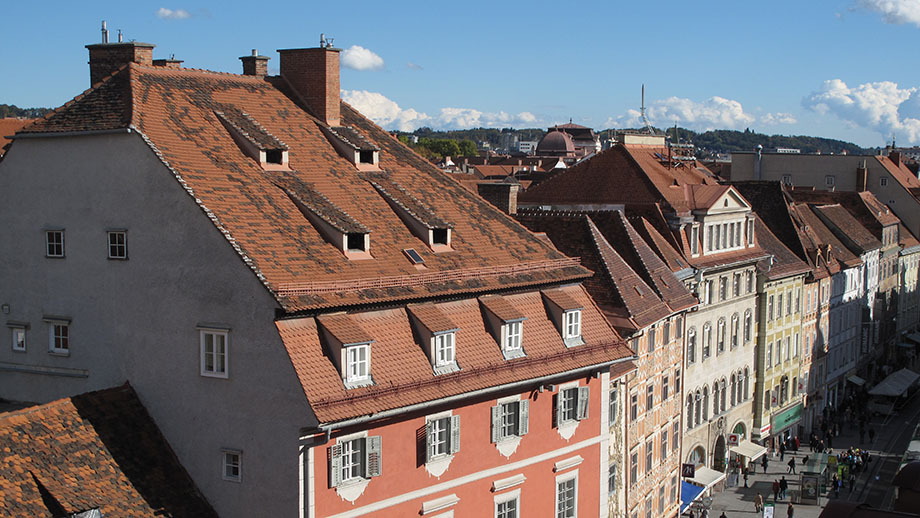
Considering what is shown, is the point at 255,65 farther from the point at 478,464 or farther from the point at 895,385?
the point at 895,385

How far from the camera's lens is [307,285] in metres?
27.6

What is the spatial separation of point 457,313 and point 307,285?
17.7 ft

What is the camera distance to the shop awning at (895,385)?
80.8 metres

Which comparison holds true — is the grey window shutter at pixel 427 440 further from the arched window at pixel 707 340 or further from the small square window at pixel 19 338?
the arched window at pixel 707 340

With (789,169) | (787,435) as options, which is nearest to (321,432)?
(787,435)

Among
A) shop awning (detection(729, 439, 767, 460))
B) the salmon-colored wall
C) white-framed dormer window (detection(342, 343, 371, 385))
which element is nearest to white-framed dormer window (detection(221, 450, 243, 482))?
the salmon-colored wall

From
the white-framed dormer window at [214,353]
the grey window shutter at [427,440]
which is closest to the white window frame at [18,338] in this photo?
the white-framed dormer window at [214,353]

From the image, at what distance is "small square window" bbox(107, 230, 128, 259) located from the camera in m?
30.1

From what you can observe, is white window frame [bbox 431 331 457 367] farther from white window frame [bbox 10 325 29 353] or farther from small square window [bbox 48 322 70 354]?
white window frame [bbox 10 325 29 353]

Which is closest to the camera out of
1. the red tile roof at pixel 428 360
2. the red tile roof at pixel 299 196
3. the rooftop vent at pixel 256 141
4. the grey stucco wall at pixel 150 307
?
the red tile roof at pixel 428 360

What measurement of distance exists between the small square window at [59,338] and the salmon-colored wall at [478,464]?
8960 mm

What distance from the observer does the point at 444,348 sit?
99.1 feet

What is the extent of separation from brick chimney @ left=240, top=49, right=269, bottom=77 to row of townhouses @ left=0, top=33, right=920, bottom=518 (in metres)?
0.20

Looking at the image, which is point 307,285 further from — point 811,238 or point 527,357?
point 811,238
